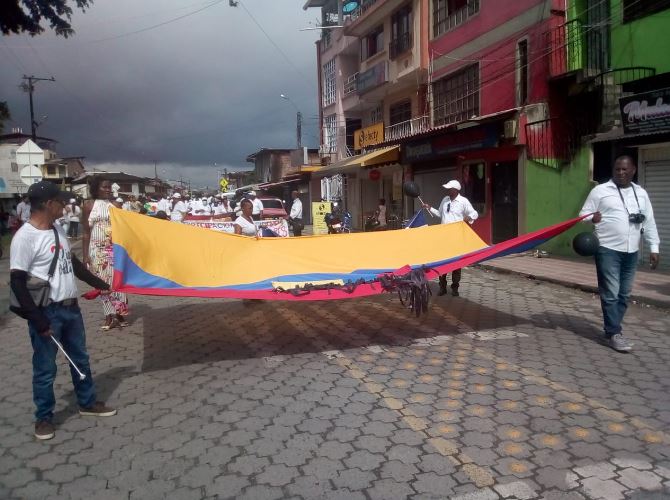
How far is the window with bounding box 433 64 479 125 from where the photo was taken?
16.2 meters

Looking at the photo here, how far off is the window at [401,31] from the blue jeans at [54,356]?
18.3 m

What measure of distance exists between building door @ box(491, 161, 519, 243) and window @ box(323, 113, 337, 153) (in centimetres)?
1506

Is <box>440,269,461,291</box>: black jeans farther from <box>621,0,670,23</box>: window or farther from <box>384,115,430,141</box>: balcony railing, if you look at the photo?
<box>384,115,430,141</box>: balcony railing

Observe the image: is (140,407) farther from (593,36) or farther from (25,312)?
(593,36)

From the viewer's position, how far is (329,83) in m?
29.6

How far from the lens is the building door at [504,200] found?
46.2 ft

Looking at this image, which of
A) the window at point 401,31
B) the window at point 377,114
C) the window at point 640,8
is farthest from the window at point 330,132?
the window at point 640,8

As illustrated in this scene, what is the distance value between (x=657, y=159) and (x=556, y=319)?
223 inches

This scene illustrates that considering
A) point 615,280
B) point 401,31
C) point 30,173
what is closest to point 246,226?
point 615,280

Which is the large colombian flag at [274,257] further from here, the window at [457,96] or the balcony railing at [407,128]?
the balcony railing at [407,128]

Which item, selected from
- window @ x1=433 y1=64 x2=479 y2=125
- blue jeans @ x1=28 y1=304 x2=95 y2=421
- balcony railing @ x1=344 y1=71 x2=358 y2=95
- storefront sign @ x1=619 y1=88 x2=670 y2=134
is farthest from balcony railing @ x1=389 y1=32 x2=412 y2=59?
blue jeans @ x1=28 y1=304 x2=95 y2=421

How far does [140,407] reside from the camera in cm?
417

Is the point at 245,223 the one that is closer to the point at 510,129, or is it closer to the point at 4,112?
the point at 510,129

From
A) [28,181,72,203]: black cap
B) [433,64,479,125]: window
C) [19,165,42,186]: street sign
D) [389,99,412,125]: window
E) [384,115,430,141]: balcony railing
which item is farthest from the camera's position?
[389,99,412,125]: window
